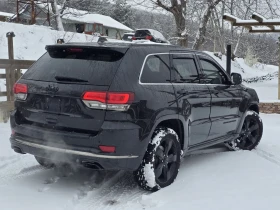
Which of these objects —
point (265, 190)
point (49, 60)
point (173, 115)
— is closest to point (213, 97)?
point (173, 115)

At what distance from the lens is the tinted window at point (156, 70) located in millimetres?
4145

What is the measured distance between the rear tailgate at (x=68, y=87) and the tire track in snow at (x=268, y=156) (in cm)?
308

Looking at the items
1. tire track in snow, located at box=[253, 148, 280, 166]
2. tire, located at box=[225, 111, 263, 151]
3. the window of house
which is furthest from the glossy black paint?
the window of house

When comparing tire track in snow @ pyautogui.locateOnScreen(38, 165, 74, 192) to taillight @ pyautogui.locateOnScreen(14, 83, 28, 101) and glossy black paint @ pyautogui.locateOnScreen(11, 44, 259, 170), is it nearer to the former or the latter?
glossy black paint @ pyautogui.locateOnScreen(11, 44, 259, 170)

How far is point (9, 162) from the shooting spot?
A: 17.2 ft

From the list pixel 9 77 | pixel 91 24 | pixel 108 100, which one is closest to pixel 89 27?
pixel 91 24

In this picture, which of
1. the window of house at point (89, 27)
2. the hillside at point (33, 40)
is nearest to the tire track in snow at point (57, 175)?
the hillside at point (33, 40)

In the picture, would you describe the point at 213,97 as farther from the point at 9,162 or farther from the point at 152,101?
the point at 9,162

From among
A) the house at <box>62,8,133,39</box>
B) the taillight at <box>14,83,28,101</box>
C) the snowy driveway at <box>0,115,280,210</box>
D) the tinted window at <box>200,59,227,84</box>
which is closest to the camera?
the snowy driveway at <box>0,115,280,210</box>

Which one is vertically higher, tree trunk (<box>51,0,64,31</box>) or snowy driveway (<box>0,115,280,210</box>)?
tree trunk (<box>51,0,64,31</box>)

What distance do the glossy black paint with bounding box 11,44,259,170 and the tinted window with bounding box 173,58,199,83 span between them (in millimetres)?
93

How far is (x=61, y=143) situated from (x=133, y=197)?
99 cm

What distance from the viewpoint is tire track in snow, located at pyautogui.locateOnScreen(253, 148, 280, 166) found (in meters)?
5.62

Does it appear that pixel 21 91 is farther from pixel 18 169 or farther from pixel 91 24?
pixel 91 24
